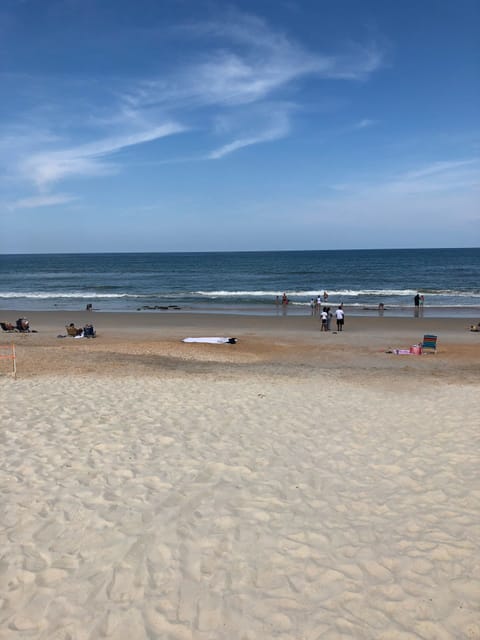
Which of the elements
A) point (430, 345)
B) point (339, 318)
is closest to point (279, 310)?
point (339, 318)

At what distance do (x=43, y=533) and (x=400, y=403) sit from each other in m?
7.99

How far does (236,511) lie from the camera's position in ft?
18.9

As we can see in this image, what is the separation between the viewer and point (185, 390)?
A: 1157cm

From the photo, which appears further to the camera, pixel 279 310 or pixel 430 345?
pixel 279 310

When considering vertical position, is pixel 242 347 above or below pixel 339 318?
below

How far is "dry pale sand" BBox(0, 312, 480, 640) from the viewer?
4098mm

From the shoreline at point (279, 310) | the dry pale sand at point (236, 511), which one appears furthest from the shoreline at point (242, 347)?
the dry pale sand at point (236, 511)

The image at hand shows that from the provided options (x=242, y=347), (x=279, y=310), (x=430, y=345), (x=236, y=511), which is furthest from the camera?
(x=279, y=310)

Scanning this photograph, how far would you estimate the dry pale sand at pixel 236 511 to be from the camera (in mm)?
4098

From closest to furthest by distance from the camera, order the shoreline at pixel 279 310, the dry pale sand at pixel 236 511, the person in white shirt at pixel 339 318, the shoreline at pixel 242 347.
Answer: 1. the dry pale sand at pixel 236 511
2. the shoreline at pixel 242 347
3. the person in white shirt at pixel 339 318
4. the shoreline at pixel 279 310

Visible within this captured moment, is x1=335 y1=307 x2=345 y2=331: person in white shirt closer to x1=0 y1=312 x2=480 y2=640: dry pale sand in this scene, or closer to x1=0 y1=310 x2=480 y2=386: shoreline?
x1=0 y1=310 x2=480 y2=386: shoreline

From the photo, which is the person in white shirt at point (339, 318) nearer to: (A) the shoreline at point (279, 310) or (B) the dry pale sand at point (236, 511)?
(A) the shoreline at point (279, 310)

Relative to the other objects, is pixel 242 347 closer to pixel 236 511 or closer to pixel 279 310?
pixel 236 511

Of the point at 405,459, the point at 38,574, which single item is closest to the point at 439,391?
the point at 405,459
